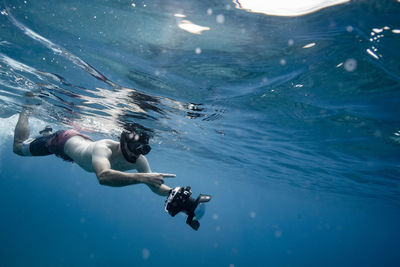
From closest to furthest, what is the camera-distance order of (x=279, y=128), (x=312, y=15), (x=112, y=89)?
(x=312, y=15) < (x=112, y=89) < (x=279, y=128)

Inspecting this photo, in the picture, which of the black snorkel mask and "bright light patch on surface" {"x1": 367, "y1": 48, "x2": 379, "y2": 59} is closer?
the black snorkel mask

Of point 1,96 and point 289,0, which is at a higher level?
point 289,0

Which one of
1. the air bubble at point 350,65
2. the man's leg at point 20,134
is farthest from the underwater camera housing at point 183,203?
the man's leg at point 20,134

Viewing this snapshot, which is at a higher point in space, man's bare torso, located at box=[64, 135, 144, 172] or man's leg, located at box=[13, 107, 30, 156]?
man's bare torso, located at box=[64, 135, 144, 172]

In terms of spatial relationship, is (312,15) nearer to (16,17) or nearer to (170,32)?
(170,32)

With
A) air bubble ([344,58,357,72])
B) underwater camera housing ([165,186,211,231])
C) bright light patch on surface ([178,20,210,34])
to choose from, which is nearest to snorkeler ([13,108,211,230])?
underwater camera housing ([165,186,211,231])

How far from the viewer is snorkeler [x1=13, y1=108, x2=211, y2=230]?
375 cm

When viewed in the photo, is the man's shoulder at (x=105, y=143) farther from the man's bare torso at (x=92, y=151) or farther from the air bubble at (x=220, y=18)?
the air bubble at (x=220, y=18)

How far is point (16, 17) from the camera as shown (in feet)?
21.3

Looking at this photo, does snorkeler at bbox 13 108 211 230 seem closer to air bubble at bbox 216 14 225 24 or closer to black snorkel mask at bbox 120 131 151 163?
black snorkel mask at bbox 120 131 151 163

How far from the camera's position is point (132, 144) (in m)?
5.21

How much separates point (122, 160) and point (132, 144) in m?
0.92

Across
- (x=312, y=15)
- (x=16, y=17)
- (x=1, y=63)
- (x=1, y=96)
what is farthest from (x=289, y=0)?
(x=1, y=96)

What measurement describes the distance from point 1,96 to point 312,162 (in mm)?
25348
